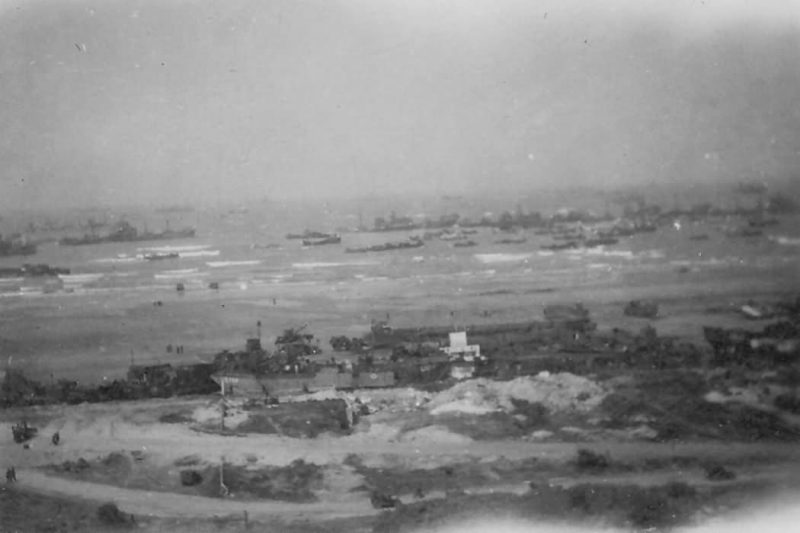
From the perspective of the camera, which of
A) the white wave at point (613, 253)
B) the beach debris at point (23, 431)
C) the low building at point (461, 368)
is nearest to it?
the beach debris at point (23, 431)

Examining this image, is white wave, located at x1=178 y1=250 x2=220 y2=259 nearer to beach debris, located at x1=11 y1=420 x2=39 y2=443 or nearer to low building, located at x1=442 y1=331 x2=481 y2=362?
beach debris, located at x1=11 y1=420 x2=39 y2=443

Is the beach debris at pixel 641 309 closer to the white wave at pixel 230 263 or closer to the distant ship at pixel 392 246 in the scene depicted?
the distant ship at pixel 392 246

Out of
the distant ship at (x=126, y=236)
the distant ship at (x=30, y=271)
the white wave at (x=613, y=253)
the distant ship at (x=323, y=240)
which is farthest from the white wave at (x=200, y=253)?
the white wave at (x=613, y=253)

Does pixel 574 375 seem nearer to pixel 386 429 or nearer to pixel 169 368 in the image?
pixel 386 429

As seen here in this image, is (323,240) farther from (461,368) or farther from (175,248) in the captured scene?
(461,368)

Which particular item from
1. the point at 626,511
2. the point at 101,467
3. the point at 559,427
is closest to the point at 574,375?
the point at 559,427

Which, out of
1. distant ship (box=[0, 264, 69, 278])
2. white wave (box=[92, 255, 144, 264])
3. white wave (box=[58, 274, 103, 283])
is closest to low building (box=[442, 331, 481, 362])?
white wave (box=[92, 255, 144, 264])
